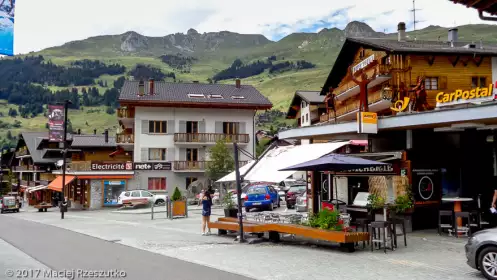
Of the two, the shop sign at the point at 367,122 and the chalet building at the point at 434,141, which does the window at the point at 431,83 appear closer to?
the chalet building at the point at 434,141

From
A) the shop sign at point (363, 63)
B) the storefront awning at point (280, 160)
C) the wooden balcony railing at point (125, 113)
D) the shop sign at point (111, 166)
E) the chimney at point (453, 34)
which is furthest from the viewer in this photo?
the wooden balcony railing at point (125, 113)

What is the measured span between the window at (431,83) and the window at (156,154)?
27.2 meters

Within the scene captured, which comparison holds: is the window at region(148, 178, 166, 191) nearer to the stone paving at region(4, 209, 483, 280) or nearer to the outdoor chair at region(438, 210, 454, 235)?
the stone paving at region(4, 209, 483, 280)

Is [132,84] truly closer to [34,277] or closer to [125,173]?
[125,173]

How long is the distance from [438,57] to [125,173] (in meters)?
29.1

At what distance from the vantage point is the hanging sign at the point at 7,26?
9461 mm

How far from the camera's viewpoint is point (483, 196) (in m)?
18.0

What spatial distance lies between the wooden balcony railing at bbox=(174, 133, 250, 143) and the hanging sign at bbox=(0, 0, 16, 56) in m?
40.8

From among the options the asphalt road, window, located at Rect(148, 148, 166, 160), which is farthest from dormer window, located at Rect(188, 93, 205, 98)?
the asphalt road

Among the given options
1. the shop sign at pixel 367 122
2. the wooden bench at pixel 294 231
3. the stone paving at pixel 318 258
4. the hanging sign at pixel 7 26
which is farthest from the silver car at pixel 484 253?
the hanging sign at pixel 7 26

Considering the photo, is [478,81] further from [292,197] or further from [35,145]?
[35,145]

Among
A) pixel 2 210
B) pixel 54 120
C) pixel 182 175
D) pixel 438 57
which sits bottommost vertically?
pixel 2 210

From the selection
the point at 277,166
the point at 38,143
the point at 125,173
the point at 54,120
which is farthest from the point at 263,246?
the point at 38,143

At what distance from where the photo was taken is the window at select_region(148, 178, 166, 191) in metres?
49.9
